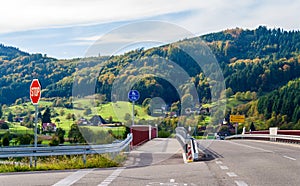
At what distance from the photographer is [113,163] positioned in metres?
17.0

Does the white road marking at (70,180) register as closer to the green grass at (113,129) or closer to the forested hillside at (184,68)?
the green grass at (113,129)

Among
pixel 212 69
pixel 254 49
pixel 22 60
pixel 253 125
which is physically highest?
pixel 254 49

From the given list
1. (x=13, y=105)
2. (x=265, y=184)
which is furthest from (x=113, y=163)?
(x=13, y=105)

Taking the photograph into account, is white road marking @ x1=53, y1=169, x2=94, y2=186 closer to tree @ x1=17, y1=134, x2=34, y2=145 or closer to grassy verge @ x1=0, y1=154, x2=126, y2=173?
grassy verge @ x1=0, y1=154, x2=126, y2=173

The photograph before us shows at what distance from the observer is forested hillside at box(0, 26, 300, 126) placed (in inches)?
1214

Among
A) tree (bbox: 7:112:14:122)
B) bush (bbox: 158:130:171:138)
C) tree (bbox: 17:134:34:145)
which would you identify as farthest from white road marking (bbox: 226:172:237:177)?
tree (bbox: 7:112:14:122)

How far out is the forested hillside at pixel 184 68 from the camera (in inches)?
1214

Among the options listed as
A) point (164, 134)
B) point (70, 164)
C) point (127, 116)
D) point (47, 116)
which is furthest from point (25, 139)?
point (70, 164)

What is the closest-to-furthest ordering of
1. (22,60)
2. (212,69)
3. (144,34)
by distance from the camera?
1. (144,34)
2. (212,69)
3. (22,60)

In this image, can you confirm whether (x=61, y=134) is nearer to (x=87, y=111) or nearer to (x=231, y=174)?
(x=87, y=111)

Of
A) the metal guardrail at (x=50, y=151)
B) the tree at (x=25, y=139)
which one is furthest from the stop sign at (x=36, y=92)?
the tree at (x=25, y=139)

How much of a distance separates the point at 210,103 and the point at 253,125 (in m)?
80.0

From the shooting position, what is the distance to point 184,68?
32906mm

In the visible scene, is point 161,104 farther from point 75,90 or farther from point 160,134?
point 160,134
